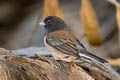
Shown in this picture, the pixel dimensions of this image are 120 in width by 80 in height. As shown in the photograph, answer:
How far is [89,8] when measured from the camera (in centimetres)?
475

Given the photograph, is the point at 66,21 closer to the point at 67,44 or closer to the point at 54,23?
the point at 54,23

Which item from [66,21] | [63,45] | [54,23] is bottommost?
[66,21]

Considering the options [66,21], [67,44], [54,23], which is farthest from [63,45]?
[66,21]

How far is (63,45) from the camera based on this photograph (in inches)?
145

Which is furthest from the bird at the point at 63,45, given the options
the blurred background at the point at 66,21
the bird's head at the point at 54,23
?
the blurred background at the point at 66,21

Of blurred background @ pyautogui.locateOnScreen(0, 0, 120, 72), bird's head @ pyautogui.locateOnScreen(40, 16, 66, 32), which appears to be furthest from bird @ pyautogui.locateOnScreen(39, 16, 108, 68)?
blurred background @ pyautogui.locateOnScreen(0, 0, 120, 72)

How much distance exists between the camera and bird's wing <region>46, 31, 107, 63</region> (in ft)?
11.5

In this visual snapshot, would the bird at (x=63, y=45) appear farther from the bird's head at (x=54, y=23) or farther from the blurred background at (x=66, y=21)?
the blurred background at (x=66, y=21)

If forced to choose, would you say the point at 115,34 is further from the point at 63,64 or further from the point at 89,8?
the point at 63,64

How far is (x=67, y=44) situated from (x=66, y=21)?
2.25 meters

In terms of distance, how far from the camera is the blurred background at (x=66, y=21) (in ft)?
18.9

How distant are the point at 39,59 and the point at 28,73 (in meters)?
0.49

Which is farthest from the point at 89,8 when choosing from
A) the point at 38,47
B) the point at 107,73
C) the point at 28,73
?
the point at 28,73

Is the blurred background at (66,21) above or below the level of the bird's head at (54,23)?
below
